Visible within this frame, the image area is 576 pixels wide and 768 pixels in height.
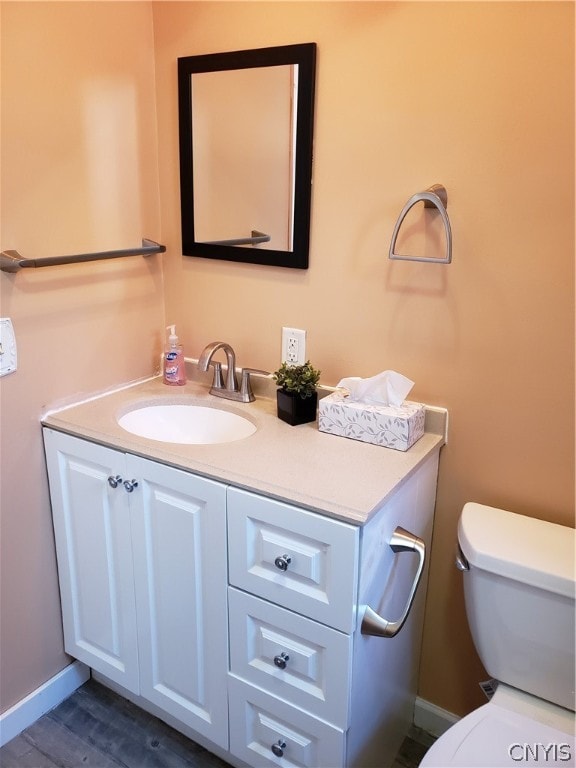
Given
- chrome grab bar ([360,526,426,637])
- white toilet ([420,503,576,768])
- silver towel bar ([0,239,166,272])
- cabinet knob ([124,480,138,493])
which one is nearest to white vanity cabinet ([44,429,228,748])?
cabinet knob ([124,480,138,493])

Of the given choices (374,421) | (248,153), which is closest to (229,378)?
(374,421)

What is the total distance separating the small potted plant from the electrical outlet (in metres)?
0.10

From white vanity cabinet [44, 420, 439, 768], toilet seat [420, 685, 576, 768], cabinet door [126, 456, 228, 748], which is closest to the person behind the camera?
toilet seat [420, 685, 576, 768]

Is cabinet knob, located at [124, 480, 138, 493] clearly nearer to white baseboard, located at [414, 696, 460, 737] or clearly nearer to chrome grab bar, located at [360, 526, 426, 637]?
chrome grab bar, located at [360, 526, 426, 637]

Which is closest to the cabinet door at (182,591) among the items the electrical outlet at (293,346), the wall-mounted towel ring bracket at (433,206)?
the electrical outlet at (293,346)

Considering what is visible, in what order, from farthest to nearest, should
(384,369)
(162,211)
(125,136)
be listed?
(162,211)
(125,136)
(384,369)

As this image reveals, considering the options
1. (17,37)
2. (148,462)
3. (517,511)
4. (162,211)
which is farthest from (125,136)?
(517,511)

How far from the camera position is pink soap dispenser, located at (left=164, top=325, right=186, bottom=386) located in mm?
1853

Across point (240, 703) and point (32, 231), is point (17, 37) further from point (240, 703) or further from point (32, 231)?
point (240, 703)

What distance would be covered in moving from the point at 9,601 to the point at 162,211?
117 centimetres

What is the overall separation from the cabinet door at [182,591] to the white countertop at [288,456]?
52 mm

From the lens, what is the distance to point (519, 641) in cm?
131

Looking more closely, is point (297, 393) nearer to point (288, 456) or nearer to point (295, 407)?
point (295, 407)

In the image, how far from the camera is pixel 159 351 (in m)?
1.96
